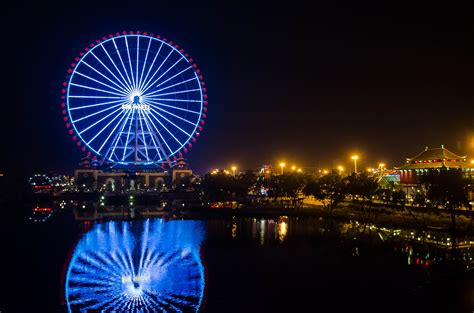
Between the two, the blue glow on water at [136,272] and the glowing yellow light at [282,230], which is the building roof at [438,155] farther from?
the blue glow on water at [136,272]

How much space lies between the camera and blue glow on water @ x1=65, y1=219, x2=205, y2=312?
13.2 meters

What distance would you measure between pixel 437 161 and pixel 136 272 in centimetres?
3595

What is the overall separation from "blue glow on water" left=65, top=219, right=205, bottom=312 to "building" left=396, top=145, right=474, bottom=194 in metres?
26.8

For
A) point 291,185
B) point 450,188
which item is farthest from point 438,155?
point 450,188

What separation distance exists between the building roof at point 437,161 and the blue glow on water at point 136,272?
27477mm

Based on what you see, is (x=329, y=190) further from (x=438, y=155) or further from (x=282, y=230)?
(x=438, y=155)

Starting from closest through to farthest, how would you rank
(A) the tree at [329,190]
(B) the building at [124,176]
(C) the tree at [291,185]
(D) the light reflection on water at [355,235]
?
(D) the light reflection on water at [355,235] → (A) the tree at [329,190] → (C) the tree at [291,185] → (B) the building at [124,176]

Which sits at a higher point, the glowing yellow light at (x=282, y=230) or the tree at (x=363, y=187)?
the tree at (x=363, y=187)

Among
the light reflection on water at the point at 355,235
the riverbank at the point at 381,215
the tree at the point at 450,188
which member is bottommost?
the light reflection on water at the point at 355,235

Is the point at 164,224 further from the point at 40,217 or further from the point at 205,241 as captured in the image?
the point at 40,217

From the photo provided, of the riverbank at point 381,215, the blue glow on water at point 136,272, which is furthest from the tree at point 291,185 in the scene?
the blue glow on water at point 136,272

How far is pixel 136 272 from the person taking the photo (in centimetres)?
1675

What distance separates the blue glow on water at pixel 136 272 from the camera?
1316cm

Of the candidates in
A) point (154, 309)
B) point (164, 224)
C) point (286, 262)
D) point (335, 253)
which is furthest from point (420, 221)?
point (154, 309)
